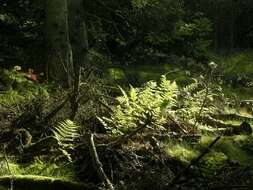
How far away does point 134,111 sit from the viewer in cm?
588

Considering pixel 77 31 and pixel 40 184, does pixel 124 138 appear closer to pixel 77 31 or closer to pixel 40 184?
pixel 40 184

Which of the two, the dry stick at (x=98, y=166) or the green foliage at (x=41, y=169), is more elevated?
the dry stick at (x=98, y=166)

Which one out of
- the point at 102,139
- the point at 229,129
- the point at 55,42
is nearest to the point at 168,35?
the point at 55,42

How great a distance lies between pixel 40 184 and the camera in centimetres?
461

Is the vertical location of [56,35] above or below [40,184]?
above

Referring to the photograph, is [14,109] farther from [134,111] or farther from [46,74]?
[46,74]

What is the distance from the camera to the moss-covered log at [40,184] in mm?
4582

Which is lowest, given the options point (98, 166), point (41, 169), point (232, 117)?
point (232, 117)

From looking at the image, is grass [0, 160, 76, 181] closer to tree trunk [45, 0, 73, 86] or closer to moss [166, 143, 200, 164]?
moss [166, 143, 200, 164]

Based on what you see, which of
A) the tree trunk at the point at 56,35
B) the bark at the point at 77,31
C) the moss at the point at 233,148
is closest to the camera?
the moss at the point at 233,148

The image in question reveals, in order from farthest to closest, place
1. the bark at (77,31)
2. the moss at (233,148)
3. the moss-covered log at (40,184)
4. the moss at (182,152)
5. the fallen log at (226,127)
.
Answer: the bark at (77,31) → the fallen log at (226,127) → the moss at (233,148) → the moss at (182,152) → the moss-covered log at (40,184)

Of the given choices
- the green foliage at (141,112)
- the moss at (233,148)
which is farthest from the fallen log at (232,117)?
the green foliage at (141,112)

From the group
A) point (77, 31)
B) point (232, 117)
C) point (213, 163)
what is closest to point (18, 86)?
point (232, 117)

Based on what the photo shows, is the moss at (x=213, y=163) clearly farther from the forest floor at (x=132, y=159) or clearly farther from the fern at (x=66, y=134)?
the fern at (x=66, y=134)
